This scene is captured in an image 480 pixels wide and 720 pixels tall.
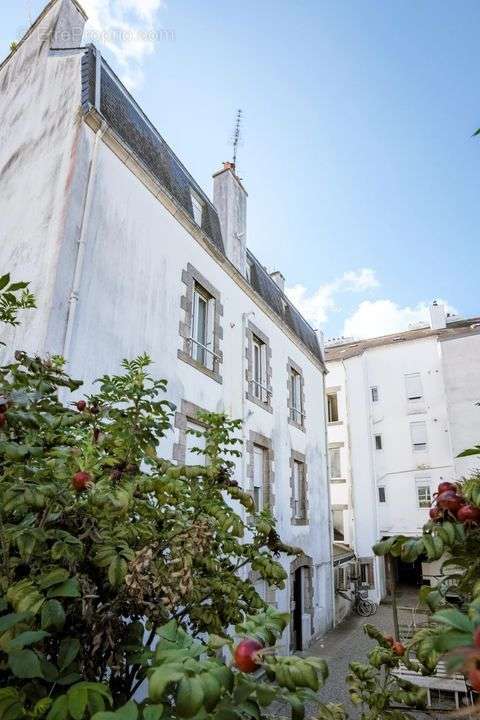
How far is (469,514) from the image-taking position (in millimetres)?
1407

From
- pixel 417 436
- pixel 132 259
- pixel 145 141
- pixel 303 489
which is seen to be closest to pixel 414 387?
pixel 417 436

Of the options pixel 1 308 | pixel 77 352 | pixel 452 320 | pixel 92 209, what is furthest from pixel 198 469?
pixel 452 320

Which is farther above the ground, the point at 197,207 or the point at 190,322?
the point at 197,207

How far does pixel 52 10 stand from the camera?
7934 mm

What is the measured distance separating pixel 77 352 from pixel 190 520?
3.83 m

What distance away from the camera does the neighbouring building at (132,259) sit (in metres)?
6.02

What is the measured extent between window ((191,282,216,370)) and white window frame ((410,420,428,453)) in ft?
49.4

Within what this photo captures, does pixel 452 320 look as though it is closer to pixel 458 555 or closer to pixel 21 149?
pixel 21 149

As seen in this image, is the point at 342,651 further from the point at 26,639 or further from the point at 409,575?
the point at 409,575

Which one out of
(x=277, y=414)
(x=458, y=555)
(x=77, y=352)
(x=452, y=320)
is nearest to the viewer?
(x=458, y=555)

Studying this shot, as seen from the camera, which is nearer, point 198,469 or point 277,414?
point 198,469

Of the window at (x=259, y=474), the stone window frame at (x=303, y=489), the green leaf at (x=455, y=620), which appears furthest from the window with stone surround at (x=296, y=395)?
the green leaf at (x=455, y=620)

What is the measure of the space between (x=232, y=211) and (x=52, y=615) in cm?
1028

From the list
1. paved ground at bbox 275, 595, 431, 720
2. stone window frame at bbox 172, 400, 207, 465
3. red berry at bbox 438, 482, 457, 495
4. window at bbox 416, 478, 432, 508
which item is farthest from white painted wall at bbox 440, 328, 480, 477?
red berry at bbox 438, 482, 457, 495
